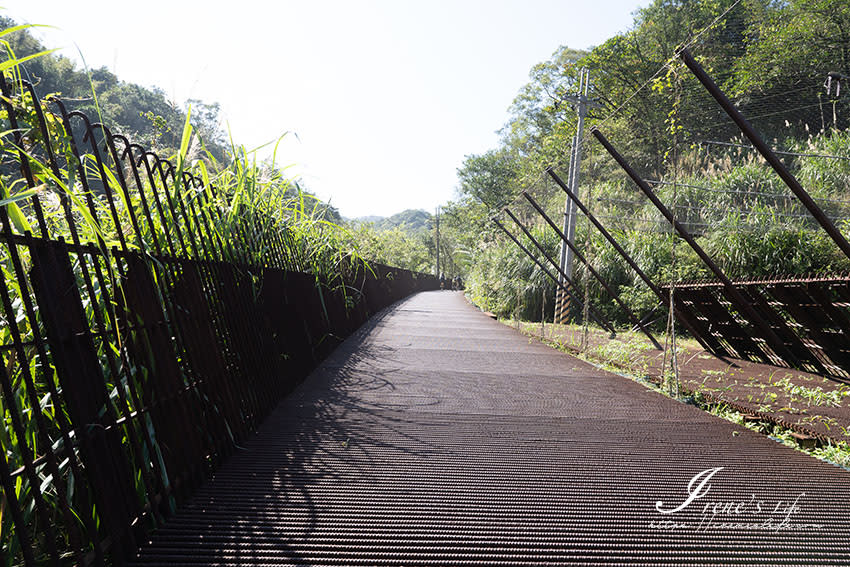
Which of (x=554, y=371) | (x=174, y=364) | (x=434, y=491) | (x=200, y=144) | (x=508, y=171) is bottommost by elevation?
A: (x=554, y=371)

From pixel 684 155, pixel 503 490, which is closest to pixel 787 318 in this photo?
pixel 503 490

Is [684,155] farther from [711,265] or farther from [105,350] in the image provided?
[105,350]

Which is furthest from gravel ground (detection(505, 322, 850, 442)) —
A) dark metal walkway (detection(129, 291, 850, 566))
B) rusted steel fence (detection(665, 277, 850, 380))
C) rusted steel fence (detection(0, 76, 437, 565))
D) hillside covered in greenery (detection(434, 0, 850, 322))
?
rusted steel fence (detection(0, 76, 437, 565))

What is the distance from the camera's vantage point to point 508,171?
46.1m

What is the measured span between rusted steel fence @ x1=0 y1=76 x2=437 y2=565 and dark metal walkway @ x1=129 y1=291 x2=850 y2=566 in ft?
0.65

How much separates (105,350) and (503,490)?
1.57 m

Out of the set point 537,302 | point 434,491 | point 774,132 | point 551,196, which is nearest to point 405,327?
point 537,302

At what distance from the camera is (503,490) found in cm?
228

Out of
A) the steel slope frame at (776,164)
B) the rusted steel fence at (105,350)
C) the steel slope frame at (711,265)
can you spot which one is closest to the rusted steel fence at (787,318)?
the steel slope frame at (711,265)

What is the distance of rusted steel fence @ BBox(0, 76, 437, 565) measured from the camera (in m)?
1.45

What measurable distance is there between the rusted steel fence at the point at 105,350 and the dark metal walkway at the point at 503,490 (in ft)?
0.65

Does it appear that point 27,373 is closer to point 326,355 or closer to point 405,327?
point 326,355

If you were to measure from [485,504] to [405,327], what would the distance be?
272 inches

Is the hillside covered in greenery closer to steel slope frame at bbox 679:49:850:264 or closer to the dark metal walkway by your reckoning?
steel slope frame at bbox 679:49:850:264
